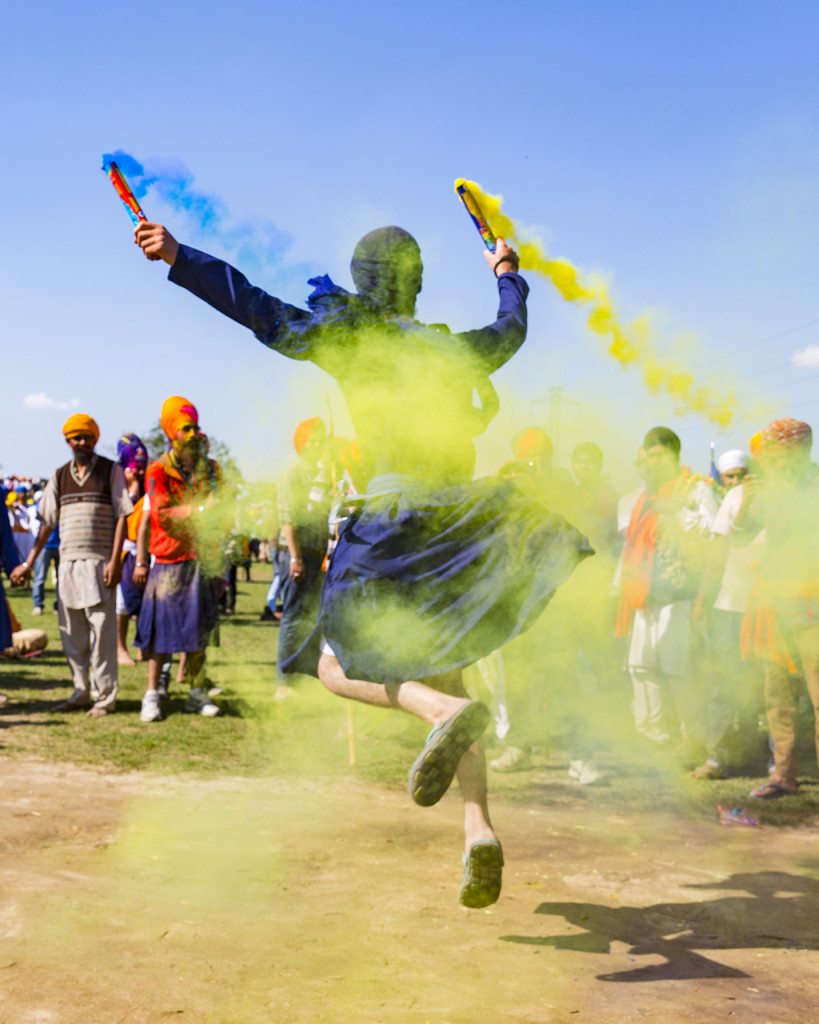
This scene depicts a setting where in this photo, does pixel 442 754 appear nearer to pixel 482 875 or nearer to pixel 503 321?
pixel 482 875

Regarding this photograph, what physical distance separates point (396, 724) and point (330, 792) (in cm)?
236

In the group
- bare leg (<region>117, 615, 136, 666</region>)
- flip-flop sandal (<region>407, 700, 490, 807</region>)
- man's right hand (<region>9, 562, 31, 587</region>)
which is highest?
man's right hand (<region>9, 562, 31, 587</region>)

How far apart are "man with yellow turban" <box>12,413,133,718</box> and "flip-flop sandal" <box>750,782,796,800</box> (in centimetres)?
445

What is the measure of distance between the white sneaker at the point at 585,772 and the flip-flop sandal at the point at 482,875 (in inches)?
126

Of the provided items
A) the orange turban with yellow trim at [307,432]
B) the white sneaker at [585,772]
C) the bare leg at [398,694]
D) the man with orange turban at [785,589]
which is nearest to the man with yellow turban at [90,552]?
the orange turban with yellow trim at [307,432]

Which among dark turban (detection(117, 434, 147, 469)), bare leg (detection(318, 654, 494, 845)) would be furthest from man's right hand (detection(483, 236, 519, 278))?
dark turban (detection(117, 434, 147, 469))

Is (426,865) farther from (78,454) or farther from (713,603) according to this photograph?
(78,454)

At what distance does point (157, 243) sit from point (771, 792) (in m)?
4.56

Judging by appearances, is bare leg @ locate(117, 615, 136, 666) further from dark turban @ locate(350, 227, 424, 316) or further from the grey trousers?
dark turban @ locate(350, 227, 424, 316)

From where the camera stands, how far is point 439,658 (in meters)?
3.38

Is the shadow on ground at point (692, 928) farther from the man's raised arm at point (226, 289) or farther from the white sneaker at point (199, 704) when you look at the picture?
the white sneaker at point (199, 704)

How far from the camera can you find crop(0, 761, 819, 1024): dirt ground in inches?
118

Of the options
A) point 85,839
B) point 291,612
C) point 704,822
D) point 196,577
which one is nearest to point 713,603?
point 704,822

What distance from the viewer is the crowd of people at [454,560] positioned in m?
3.39
